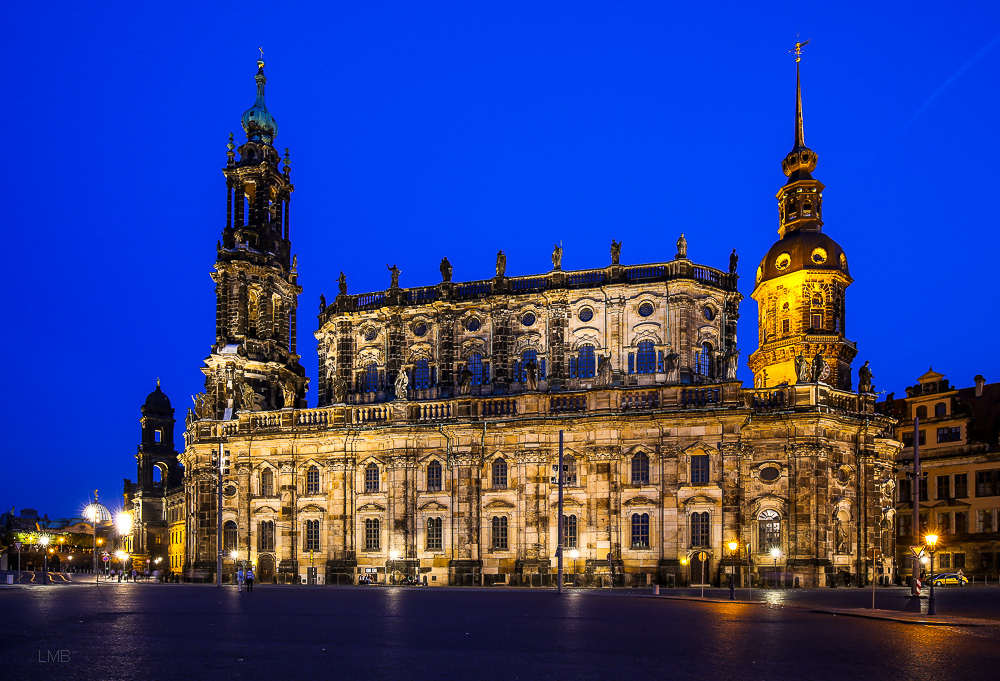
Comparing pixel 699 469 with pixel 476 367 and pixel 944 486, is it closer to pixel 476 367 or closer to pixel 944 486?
pixel 476 367

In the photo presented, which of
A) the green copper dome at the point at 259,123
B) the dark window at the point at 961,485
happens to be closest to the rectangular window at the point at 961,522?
the dark window at the point at 961,485

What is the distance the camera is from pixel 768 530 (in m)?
63.9

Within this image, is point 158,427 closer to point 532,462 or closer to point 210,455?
point 210,455

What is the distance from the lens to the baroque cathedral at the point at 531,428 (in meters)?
64.4

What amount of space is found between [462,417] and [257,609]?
32536 millimetres

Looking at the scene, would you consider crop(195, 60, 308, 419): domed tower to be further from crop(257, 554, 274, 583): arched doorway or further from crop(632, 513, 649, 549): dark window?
crop(632, 513, 649, 549): dark window

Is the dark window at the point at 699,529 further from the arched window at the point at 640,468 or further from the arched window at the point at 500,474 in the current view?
the arched window at the point at 500,474

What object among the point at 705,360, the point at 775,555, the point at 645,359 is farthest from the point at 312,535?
the point at 775,555

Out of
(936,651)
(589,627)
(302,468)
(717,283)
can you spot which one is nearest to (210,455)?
(302,468)

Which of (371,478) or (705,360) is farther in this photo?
(705,360)

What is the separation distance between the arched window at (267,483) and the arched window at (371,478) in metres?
7.45

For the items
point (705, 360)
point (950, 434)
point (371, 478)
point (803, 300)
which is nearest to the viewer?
point (371, 478)

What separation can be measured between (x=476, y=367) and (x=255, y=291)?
64.9 ft

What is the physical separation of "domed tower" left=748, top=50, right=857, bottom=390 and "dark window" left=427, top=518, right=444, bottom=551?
3164 centimetres
